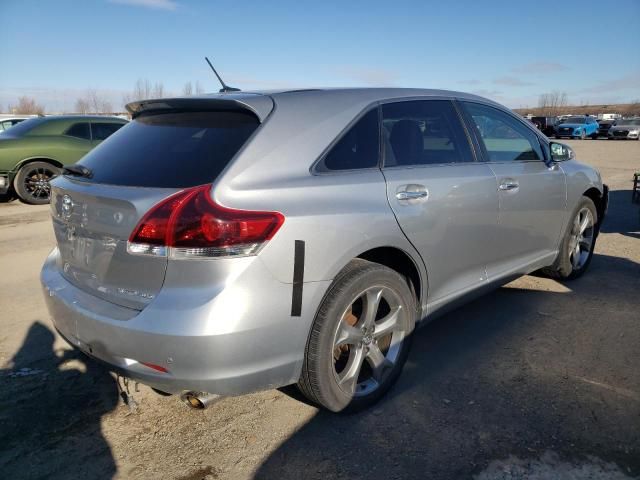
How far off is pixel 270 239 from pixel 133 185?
0.70 m

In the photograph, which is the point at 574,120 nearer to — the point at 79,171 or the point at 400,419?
the point at 400,419

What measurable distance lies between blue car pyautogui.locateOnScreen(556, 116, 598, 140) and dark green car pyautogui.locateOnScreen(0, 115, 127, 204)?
110ft

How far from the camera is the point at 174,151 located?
2.39 meters

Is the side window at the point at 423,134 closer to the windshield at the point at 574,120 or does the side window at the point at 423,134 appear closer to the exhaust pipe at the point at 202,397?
the exhaust pipe at the point at 202,397

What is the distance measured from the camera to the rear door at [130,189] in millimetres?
2158

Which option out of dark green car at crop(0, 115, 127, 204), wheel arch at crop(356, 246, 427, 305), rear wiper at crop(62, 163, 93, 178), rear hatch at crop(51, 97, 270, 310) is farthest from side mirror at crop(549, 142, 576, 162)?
dark green car at crop(0, 115, 127, 204)

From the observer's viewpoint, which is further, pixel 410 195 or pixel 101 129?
pixel 101 129

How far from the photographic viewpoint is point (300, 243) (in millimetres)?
2207

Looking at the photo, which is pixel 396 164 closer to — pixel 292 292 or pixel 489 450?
pixel 292 292

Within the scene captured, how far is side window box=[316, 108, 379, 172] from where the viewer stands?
2.51 meters

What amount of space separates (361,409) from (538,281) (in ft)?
9.55

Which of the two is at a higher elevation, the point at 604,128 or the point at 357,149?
the point at 604,128

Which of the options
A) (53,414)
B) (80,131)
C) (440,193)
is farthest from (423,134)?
(80,131)

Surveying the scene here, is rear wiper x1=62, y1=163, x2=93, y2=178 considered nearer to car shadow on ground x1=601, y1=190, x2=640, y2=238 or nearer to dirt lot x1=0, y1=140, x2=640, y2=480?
dirt lot x1=0, y1=140, x2=640, y2=480
